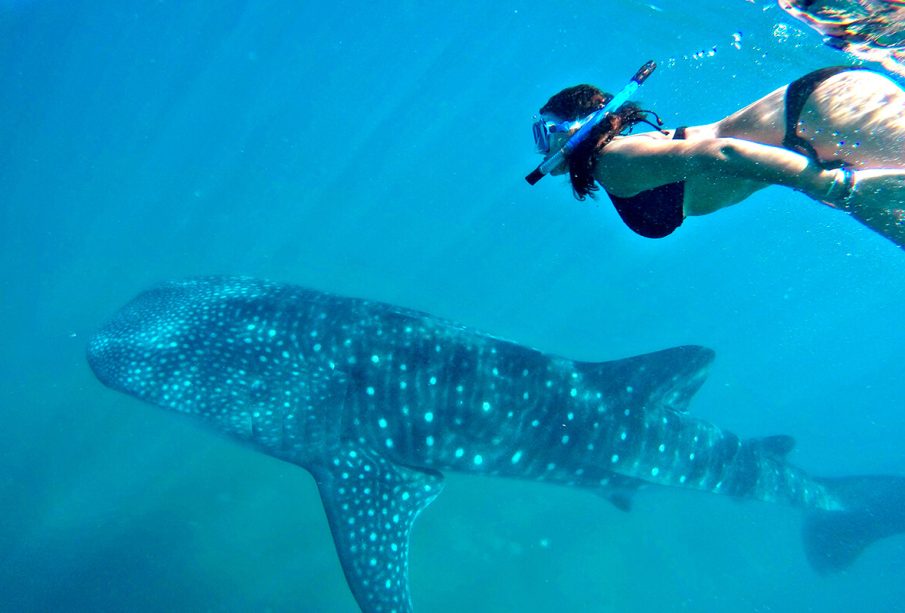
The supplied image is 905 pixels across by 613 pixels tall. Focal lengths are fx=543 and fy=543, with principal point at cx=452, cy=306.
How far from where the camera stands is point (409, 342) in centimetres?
593

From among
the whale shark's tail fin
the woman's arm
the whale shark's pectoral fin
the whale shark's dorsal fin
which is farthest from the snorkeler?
the whale shark's tail fin

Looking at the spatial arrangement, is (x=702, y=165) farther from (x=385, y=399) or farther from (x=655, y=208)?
(x=385, y=399)

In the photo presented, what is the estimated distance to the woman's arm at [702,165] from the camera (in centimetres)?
242

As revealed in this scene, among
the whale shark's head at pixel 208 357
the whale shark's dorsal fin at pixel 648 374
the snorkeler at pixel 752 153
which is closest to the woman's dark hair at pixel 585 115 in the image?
the snorkeler at pixel 752 153

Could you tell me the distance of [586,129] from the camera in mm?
2766

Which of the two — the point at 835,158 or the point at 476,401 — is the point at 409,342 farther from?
the point at 835,158

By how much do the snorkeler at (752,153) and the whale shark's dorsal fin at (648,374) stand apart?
10.9ft

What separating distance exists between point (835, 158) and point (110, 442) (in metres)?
11.7

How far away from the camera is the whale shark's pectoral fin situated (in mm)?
5227

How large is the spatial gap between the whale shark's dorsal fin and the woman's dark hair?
359cm

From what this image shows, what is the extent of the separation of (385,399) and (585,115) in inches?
143

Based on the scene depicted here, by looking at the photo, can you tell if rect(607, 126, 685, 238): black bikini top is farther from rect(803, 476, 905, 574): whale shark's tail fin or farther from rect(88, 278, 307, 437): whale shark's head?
rect(803, 476, 905, 574): whale shark's tail fin

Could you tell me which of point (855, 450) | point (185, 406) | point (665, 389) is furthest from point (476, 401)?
point (855, 450)

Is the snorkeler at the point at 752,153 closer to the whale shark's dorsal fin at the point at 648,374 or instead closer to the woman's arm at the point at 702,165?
the woman's arm at the point at 702,165
